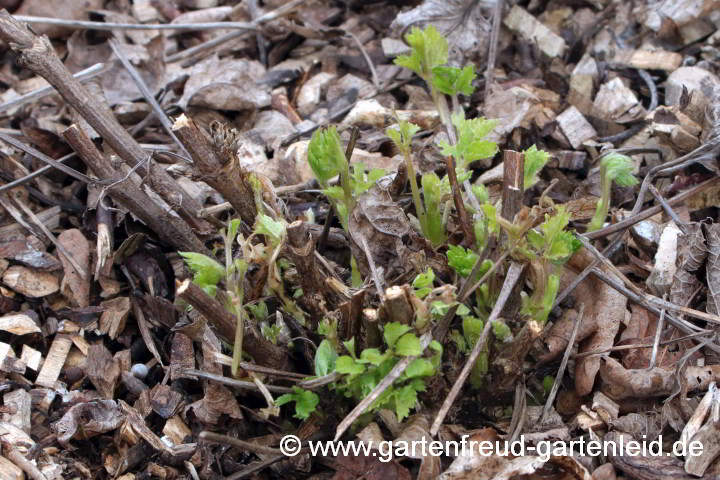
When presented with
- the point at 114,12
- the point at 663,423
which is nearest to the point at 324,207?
the point at 663,423

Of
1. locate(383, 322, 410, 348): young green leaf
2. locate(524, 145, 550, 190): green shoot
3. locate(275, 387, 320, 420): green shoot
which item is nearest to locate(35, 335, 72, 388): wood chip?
locate(275, 387, 320, 420): green shoot

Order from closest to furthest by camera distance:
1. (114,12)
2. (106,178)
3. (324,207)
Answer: (106,178) < (324,207) < (114,12)

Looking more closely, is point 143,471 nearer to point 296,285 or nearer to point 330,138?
point 296,285

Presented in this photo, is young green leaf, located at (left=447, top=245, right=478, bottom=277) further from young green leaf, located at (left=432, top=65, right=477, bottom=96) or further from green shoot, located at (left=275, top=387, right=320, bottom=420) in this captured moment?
young green leaf, located at (left=432, top=65, right=477, bottom=96)

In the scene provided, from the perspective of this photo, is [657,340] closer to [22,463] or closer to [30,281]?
[22,463]

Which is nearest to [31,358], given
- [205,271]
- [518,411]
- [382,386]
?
[205,271]

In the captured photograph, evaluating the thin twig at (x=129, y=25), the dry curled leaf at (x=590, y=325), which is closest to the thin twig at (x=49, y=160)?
the thin twig at (x=129, y=25)
